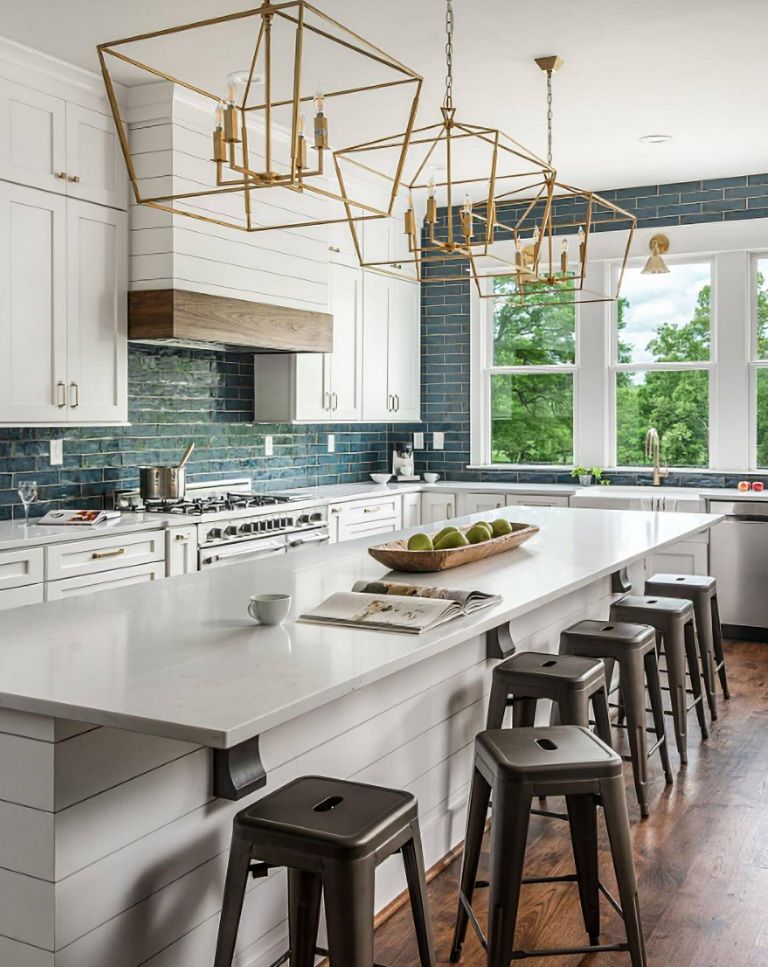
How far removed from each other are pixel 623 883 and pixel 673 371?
5.04 m

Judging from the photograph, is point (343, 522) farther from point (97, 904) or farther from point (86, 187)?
point (97, 904)

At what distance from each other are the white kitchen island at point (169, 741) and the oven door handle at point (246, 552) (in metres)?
1.85

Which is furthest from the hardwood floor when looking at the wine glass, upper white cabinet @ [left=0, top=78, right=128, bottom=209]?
upper white cabinet @ [left=0, top=78, right=128, bottom=209]

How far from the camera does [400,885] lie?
2701 millimetres

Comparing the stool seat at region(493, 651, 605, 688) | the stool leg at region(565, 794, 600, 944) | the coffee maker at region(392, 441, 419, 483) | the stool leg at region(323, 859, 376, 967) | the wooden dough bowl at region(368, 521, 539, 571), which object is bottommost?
the stool leg at region(565, 794, 600, 944)

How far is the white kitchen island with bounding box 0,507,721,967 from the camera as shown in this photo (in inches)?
68.2

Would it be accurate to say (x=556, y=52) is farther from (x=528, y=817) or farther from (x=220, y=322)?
(x=528, y=817)

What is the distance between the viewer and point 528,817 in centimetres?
207

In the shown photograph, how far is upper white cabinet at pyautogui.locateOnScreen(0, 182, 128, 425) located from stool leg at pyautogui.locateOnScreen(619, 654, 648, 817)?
8.78ft

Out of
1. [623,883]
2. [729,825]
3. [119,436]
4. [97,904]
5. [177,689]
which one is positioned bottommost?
[729,825]

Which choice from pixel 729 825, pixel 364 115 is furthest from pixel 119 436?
pixel 729 825

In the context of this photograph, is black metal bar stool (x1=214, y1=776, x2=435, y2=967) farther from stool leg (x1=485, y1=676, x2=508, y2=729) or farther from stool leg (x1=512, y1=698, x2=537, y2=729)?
stool leg (x1=512, y1=698, x2=537, y2=729)

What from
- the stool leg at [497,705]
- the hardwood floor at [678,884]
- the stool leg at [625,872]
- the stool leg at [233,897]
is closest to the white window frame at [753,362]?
the hardwood floor at [678,884]

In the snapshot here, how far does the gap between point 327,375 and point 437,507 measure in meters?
1.31
